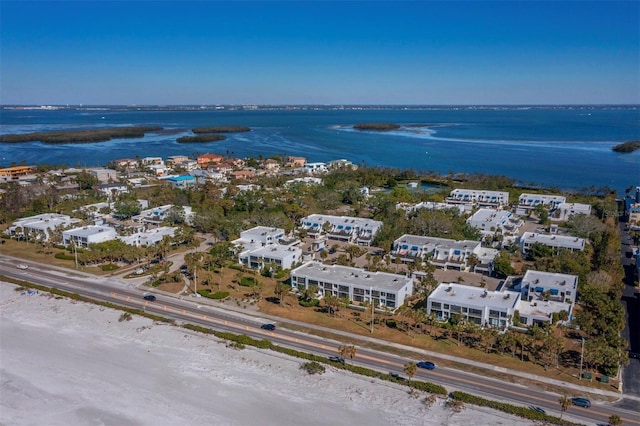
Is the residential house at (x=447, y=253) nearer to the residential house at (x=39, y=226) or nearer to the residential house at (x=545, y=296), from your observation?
the residential house at (x=545, y=296)

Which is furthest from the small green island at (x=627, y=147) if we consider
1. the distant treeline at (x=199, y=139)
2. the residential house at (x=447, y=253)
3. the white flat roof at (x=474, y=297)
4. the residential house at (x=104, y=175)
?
the residential house at (x=104, y=175)

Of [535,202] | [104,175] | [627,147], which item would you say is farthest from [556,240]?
[627,147]

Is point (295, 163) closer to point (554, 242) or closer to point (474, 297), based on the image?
point (554, 242)

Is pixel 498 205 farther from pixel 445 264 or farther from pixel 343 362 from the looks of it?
pixel 343 362

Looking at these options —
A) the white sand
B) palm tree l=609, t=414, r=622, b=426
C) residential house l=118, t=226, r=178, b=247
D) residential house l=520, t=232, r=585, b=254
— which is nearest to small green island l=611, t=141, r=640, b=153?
residential house l=520, t=232, r=585, b=254

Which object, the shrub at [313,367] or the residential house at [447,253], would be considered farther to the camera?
the residential house at [447,253]

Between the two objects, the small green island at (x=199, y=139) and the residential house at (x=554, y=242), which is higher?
the small green island at (x=199, y=139)

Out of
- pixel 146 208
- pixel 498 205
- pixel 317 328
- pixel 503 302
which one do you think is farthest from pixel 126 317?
pixel 498 205
